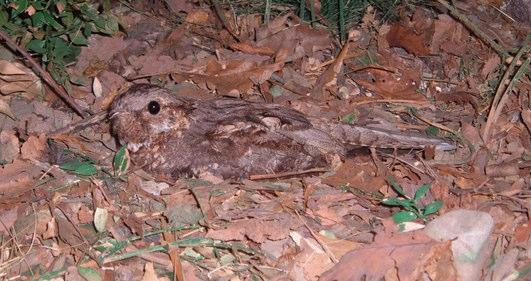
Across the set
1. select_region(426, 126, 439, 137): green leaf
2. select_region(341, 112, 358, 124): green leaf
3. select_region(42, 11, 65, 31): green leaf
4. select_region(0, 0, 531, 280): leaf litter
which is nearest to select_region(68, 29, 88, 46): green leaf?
select_region(42, 11, 65, 31): green leaf

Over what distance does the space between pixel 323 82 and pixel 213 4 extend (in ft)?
3.29

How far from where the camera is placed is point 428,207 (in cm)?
247

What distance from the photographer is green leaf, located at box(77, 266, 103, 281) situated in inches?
88.1

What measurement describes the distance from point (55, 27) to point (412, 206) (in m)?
1.87

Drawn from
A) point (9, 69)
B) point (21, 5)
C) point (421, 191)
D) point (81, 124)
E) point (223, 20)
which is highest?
point (21, 5)

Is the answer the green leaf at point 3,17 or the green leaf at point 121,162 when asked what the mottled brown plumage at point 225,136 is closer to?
the green leaf at point 121,162

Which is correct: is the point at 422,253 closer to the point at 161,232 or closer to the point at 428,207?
the point at 428,207

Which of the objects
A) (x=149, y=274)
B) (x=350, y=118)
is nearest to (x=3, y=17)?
(x=149, y=274)

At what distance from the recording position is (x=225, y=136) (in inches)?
114

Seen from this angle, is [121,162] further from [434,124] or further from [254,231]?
[434,124]

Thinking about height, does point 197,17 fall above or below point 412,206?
below

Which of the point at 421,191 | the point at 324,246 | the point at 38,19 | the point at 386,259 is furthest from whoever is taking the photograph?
the point at 38,19

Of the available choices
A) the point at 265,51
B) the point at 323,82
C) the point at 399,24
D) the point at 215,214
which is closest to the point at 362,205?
the point at 215,214

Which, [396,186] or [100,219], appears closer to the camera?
[100,219]
